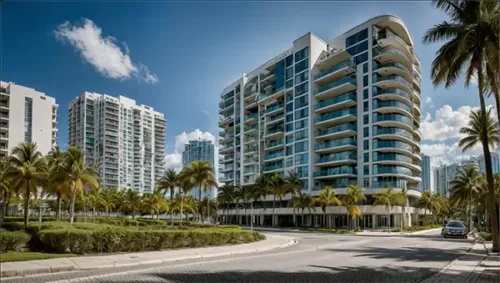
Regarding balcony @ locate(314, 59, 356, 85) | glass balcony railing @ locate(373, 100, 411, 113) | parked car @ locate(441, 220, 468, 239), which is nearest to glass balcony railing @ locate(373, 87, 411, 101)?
glass balcony railing @ locate(373, 100, 411, 113)

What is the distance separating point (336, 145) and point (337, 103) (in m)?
7.88

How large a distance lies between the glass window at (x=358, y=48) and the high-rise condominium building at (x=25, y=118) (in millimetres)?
80297

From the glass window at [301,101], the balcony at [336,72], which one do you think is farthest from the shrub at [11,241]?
the glass window at [301,101]

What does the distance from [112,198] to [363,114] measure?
58418 millimetres

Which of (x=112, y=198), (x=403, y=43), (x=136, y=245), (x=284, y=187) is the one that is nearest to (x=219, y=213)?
(x=112, y=198)

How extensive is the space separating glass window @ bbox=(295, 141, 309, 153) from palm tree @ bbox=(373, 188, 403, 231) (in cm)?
1819

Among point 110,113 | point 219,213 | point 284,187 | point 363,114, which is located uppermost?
point 110,113

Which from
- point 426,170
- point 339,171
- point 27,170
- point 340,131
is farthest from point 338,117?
point 426,170

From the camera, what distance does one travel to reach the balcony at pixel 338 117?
7494 cm

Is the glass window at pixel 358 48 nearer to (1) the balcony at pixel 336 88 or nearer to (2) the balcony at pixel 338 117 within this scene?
(1) the balcony at pixel 336 88

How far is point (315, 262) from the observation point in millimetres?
17562

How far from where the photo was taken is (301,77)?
83625 mm

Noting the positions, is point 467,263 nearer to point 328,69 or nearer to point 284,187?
point 284,187

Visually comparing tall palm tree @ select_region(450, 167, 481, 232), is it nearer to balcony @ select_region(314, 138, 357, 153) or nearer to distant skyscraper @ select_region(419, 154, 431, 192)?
balcony @ select_region(314, 138, 357, 153)
